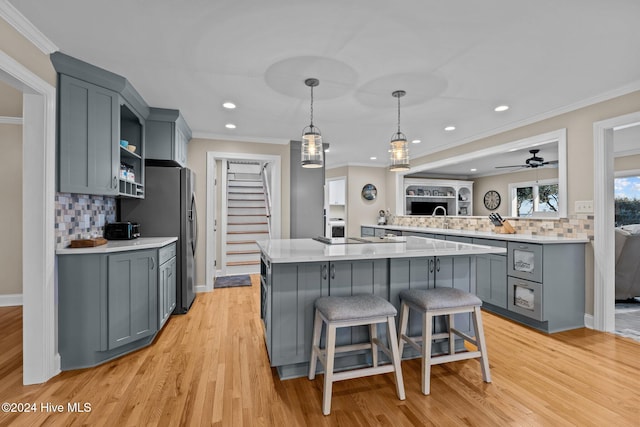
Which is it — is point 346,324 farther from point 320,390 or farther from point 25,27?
point 25,27

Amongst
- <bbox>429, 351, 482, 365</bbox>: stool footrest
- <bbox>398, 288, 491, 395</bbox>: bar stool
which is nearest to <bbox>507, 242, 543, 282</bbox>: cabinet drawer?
<bbox>398, 288, 491, 395</bbox>: bar stool

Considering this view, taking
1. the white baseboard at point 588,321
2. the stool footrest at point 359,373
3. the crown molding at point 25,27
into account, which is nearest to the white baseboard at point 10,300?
the crown molding at point 25,27

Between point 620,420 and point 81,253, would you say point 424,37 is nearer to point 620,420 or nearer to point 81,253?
point 620,420

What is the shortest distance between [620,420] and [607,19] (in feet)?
7.81

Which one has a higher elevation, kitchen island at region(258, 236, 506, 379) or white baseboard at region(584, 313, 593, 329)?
kitchen island at region(258, 236, 506, 379)

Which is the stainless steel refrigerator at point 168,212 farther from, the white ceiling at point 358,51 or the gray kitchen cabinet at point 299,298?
the gray kitchen cabinet at point 299,298

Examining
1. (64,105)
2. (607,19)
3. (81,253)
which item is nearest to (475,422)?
(607,19)

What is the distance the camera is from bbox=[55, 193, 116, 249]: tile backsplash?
2338mm

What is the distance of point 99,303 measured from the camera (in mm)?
2275

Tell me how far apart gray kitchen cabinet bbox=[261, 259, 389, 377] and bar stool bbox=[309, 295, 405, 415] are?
0.33 feet

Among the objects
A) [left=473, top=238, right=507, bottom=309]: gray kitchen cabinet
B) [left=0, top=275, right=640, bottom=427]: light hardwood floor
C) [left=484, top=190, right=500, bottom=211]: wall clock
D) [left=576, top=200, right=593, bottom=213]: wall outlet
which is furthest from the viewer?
[left=484, top=190, right=500, bottom=211]: wall clock

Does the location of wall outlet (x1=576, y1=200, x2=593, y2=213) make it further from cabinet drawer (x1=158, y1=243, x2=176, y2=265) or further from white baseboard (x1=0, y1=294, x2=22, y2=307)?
white baseboard (x1=0, y1=294, x2=22, y2=307)

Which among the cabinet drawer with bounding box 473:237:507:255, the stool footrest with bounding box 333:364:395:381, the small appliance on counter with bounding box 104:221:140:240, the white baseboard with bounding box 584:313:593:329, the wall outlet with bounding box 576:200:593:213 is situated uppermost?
the wall outlet with bounding box 576:200:593:213

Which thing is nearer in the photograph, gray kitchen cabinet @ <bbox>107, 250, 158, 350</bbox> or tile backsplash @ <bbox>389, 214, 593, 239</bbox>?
gray kitchen cabinet @ <bbox>107, 250, 158, 350</bbox>
